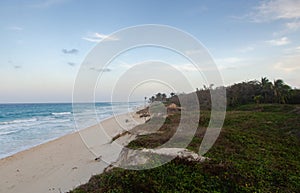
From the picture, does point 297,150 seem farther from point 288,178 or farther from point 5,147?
point 5,147

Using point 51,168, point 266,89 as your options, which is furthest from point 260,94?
point 51,168

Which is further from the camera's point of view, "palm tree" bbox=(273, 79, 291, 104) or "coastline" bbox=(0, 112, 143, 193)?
"palm tree" bbox=(273, 79, 291, 104)

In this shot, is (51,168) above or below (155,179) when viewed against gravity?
below

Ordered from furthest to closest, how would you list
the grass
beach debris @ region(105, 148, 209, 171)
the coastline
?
1. the coastline
2. beach debris @ region(105, 148, 209, 171)
3. the grass

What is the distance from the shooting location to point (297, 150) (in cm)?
1117

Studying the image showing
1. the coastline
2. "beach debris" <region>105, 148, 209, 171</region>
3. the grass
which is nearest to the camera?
Result: the grass

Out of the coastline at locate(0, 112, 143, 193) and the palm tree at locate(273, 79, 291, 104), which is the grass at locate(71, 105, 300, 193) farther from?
the palm tree at locate(273, 79, 291, 104)

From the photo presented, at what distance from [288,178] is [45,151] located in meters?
14.5

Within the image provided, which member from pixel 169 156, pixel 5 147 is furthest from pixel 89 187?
pixel 5 147

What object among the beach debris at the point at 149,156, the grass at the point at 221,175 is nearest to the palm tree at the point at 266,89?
the grass at the point at 221,175

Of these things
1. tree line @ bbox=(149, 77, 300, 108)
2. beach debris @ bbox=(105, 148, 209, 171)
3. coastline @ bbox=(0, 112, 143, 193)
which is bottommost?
coastline @ bbox=(0, 112, 143, 193)

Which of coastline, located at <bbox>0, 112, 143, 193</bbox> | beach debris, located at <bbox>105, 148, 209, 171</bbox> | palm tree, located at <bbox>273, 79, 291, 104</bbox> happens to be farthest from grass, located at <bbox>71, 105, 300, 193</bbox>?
palm tree, located at <bbox>273, 79, 291, 104</bbox>

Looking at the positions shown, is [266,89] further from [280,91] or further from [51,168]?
[51,168]

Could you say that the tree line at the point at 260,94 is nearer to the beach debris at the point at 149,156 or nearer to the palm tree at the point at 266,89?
the palm tree at the point at 266,89
